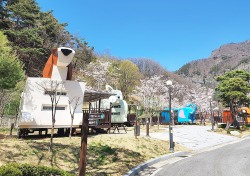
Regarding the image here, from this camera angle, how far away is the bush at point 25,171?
4.90 m

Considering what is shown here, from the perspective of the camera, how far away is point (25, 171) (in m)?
5.48

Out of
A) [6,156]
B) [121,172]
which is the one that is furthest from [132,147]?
[6,156]

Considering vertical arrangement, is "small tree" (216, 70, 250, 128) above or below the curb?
above

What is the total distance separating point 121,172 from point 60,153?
9.08 ft

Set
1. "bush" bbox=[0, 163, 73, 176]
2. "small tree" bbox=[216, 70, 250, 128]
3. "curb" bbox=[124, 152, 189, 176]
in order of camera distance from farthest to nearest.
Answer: "small tree" bbox=[216, 70, 250, 128], "curb" bbox=[124, 152, 189, 176], "bush" bbox=[0, 163, 73, 176]

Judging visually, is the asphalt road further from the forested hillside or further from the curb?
the forested hillside

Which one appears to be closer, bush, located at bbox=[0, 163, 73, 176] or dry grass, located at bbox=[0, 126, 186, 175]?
bush, located at bbox=[0, 163, 73, 176]

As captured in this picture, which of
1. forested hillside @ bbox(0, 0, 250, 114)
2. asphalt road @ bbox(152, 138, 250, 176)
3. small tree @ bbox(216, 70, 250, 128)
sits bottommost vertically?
asphalt road @ bbox(152, 138, 250, 176)

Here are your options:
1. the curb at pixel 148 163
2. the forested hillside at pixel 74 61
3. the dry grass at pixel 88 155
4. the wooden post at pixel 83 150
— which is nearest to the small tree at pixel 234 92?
the forested hillside at pixel 74 61

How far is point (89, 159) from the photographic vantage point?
957 centimetres

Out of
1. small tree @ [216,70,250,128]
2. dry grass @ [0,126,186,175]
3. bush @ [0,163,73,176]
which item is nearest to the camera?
bush @ [0,163,73,176]

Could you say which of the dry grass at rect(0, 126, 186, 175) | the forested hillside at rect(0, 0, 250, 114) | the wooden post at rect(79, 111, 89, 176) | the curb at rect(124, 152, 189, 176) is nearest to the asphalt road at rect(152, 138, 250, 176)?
the curb at rect(124, 152, 189, 176)

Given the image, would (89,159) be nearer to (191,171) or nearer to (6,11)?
(191,171)

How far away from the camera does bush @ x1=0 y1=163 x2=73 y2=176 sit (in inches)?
193
